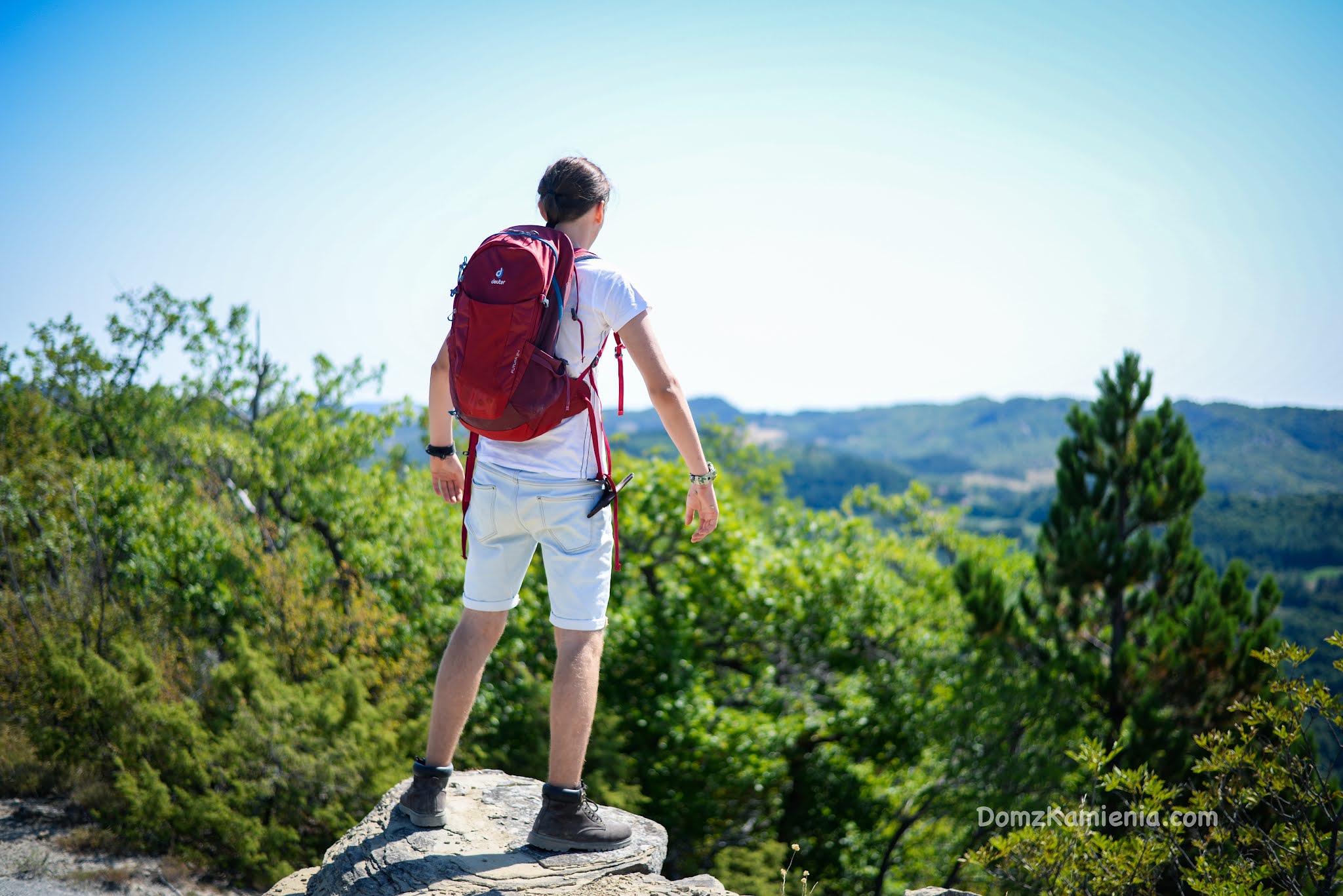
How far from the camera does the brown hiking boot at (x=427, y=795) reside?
2.93 m

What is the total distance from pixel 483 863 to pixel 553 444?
4.46 ft

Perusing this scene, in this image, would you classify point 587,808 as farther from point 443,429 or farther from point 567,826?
point 443,429

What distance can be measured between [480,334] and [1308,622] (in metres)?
87.3

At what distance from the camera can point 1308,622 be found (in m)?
70.8

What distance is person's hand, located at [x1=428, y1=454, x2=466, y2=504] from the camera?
10.2ft

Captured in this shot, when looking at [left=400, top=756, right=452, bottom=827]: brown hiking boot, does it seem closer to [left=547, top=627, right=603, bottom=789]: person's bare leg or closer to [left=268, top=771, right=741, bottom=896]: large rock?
[left=268, top=771, right=741, bottom=896]: large rock

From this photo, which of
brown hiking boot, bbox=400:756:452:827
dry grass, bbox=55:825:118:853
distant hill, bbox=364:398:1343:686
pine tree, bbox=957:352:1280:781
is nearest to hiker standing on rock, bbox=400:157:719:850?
brown hiking boot, bbox=400:756:452:827

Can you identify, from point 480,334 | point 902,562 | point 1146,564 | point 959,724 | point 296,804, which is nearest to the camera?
point 480,334

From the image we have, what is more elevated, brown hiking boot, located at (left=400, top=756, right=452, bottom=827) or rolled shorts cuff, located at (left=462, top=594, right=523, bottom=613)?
rolled shorts cuff, located at (left=462, top=594, right=523, bottom=613)

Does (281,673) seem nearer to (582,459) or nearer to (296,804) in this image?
(296,804)

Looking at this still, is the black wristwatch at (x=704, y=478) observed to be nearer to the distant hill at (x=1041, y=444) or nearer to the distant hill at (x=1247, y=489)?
the distant hill at (x=1041, y=444)

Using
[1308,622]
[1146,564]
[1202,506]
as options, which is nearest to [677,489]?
[1146,564]

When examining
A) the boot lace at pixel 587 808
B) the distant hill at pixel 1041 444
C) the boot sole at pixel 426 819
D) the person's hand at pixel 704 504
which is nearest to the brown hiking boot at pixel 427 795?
the boot sole at pixel 426 819

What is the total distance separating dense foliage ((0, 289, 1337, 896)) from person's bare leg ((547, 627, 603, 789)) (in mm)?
3652
